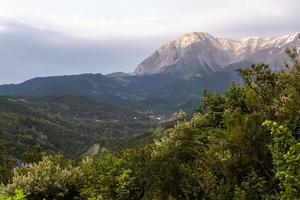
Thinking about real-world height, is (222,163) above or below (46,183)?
above

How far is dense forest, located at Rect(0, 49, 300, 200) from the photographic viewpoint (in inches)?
816

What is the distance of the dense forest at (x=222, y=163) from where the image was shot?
20734mm

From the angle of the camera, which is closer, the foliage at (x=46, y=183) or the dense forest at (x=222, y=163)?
the dense forest at (x=222, y=163)

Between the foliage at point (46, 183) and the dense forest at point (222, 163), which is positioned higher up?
the dense forest at point (222, 163)

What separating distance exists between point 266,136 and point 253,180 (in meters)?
2.45

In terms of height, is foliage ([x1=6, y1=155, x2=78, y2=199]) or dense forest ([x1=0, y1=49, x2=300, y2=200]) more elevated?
dense forest ([x1=0, y1=49, x2=300, y2=200])

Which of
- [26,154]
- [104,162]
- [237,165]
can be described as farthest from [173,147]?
[26,154]

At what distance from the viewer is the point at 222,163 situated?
23.2m

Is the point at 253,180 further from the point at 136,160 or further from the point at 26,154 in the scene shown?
the point at 26,154

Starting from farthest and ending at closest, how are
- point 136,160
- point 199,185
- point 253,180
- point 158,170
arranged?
point 136,160, point 158,170, point 199,185, point 253,180

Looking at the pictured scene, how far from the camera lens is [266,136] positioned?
922 inches

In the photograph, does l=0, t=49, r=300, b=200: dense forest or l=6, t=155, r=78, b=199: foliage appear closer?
l=0, t=49, r=300, b=200: dense forest

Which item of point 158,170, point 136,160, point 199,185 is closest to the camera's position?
point 199,185

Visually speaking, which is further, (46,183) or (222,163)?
(46,183)
